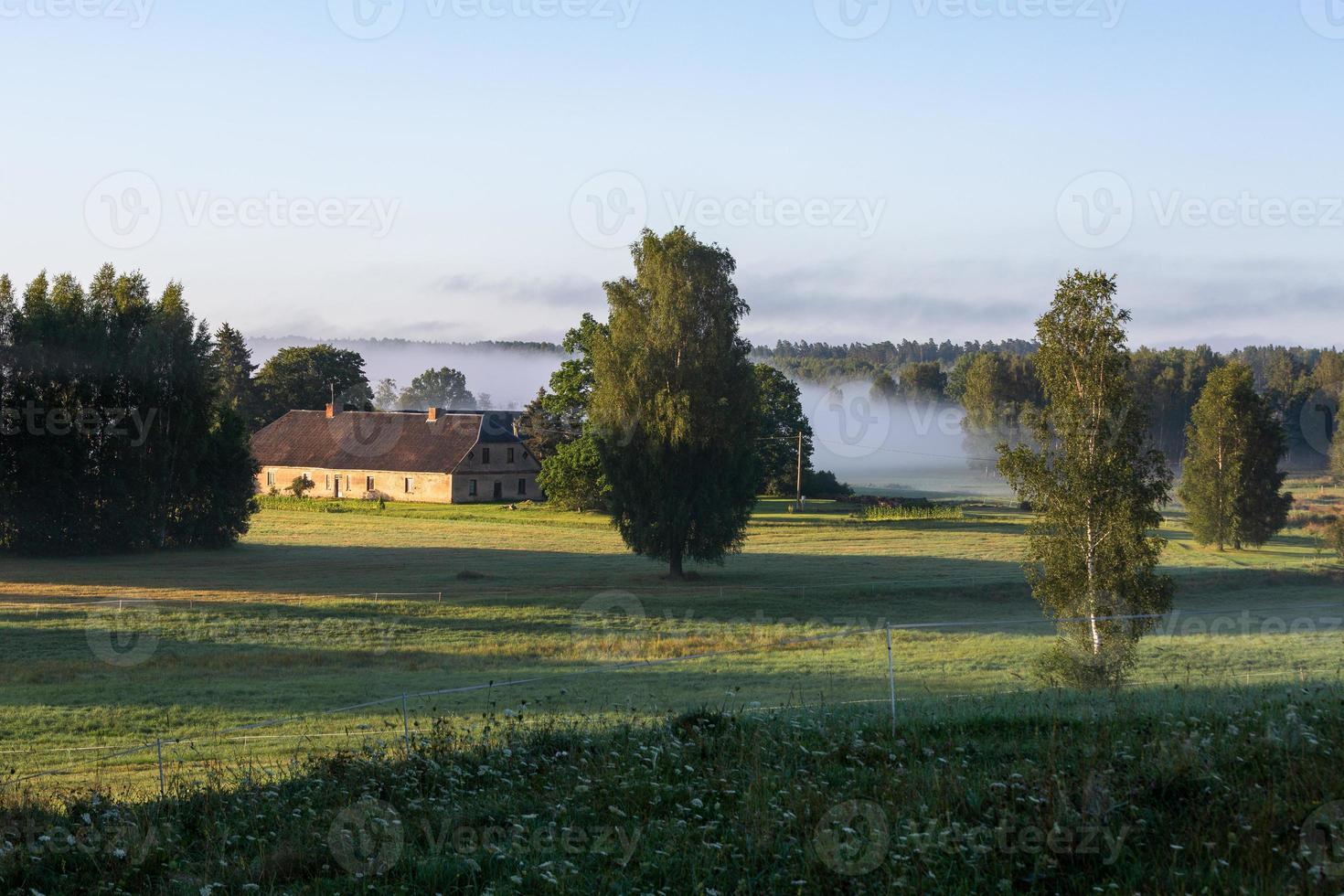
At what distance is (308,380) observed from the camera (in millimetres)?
103312

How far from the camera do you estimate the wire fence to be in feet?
43.3

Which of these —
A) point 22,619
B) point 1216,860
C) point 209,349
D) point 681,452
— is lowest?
point 22,619

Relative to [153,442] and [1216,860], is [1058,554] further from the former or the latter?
[153,442]

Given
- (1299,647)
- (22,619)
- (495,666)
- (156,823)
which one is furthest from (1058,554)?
(22,619)

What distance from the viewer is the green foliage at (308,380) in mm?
103125

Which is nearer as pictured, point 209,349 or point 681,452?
point 681,452

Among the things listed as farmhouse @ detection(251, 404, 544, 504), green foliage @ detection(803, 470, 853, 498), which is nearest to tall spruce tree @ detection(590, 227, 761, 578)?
farmhouse @ detection(251, 404, 544, 504)

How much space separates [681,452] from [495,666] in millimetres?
17720

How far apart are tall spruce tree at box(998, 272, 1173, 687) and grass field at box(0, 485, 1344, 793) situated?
5.84 feet

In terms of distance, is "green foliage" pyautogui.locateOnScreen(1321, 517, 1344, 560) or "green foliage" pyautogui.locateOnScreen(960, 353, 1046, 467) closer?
"green foliage" pyautogui.locateOnScreen(1321, 517, 1344, 560)

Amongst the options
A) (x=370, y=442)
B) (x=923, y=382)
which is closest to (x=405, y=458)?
(x=370, y=442)

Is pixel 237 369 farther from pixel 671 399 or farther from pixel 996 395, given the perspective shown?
pixel 996 395

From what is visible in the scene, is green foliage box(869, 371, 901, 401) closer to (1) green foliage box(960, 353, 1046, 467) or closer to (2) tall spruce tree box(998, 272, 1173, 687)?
(1) green foliage box(960, 353, 1046, 467)

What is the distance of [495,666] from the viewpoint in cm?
2433
